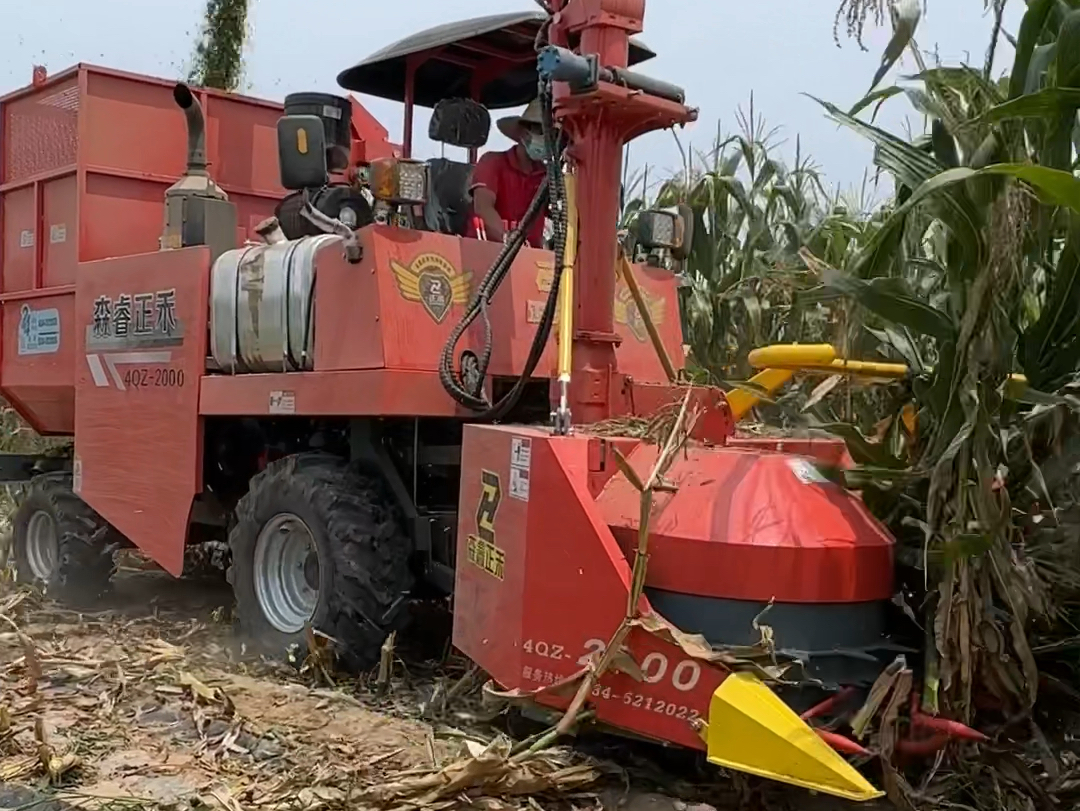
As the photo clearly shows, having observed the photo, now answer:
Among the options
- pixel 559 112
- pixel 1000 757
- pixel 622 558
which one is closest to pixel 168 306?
pixel 559 112

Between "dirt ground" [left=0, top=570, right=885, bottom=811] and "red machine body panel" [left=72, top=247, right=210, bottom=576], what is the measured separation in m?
0.70

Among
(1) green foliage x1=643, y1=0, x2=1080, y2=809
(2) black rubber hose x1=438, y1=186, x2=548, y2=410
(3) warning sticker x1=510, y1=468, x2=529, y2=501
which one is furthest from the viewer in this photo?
(2) black rubber hose x1=438, y1=186, x2=548, y2=410

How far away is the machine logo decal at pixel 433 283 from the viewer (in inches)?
179

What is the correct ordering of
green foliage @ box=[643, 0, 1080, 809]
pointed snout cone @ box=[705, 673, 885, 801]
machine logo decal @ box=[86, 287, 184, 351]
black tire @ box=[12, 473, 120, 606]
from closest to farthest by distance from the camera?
pointed snout cone @ box=[705, 673, 885, 801] → green foliage @ box=[643, 0, 1080, 809] → machine logo decal @ box=[86, 287, 184, 351] → black tire @ box=[12, 473, 120, 606]

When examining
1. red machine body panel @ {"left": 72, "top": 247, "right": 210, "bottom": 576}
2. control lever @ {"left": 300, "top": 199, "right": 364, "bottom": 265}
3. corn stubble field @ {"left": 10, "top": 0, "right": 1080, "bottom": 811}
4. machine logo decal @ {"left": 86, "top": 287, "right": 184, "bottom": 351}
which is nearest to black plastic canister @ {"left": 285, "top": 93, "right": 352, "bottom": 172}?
control lever @ {"left": 300, "top": 199, "right": 364, "bottom": 265}

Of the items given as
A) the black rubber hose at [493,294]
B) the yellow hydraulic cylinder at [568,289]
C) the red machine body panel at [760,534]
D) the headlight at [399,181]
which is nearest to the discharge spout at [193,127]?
the headlight at [399,181]

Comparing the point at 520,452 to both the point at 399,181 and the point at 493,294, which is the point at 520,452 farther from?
the point at 399,181

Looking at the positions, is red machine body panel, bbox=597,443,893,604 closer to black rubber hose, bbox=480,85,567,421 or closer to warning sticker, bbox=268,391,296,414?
black rubber hose, bbox=480,85,567,421

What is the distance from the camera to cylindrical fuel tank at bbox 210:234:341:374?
492 cm

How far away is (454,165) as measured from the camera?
18.2 ft

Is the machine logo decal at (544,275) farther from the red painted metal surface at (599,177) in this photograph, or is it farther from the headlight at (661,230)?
the red painted metal surface at (599,177)

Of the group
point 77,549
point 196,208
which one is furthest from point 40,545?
point 196,208

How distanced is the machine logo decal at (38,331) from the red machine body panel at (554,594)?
3471 mm

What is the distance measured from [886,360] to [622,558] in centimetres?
115
